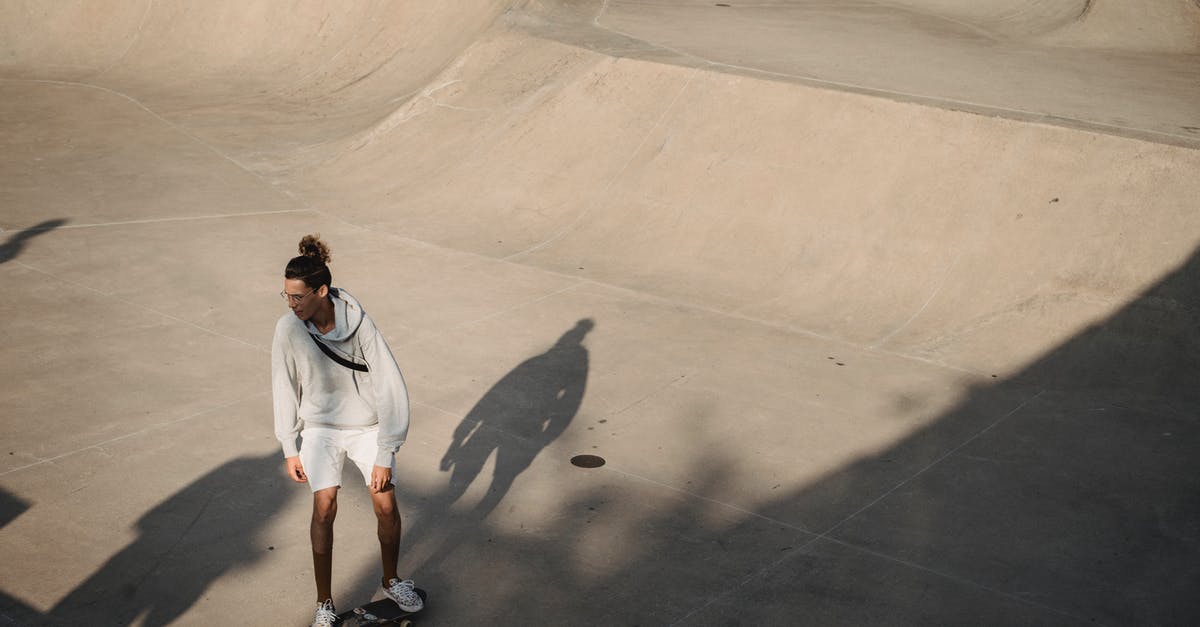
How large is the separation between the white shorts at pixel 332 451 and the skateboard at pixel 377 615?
0.58m

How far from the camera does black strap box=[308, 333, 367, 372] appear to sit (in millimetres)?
4262

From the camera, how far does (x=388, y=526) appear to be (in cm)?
443

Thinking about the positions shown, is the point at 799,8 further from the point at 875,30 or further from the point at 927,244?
the point at 927,244

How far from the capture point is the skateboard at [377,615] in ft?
14.6

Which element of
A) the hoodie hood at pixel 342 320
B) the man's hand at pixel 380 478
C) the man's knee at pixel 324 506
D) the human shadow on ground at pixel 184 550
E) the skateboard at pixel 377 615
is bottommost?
the human shadow on ground at pixel 184 550

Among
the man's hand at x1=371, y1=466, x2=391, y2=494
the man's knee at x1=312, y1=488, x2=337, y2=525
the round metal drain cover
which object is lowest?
the round metal drain cover

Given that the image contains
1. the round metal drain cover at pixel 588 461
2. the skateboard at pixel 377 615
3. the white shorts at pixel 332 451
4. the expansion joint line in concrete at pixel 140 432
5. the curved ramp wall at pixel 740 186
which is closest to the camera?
the white shorts at pixel 332 451

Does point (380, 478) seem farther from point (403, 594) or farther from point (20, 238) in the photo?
point (20, 238)

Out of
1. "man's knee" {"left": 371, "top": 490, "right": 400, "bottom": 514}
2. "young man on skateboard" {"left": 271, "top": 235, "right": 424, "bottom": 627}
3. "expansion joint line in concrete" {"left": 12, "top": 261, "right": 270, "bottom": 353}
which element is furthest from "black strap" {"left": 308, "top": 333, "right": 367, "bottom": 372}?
"expansion joint line in concrete" {"left": 12, "top": 261, "right": 270, "bottom": 353}

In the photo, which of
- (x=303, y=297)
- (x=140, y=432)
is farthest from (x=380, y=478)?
(x=140, y=432)

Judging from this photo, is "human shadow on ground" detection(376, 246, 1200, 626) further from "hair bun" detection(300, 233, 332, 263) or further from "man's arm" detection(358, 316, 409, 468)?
"hair bun" detection(300, 233, 332, 263)

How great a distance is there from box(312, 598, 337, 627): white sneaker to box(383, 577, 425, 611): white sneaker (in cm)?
24

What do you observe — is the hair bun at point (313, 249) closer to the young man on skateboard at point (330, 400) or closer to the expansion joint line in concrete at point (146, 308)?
the young man on skateboard at point (330, 400)

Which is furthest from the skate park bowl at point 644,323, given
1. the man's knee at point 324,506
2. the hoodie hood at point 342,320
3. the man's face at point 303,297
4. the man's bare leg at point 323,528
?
the man's face at point 303,297
